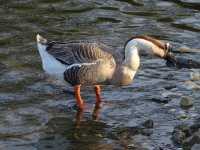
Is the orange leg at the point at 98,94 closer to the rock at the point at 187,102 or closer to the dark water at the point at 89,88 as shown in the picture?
the dark water at the point at 89,88

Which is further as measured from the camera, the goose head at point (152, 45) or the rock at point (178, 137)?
the goose head at point (152, 45)

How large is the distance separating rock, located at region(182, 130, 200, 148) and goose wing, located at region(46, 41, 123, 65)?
2.30m

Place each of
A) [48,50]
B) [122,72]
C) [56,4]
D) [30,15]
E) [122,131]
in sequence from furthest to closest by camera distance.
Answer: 1. [56,4]
2. [30,15]
3. [48,50]
4. [122,72]
5. [122,131]

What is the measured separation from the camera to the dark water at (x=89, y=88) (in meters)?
8.15

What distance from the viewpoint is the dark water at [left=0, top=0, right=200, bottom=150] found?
321 inches

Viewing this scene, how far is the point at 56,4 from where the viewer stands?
51.1 ft

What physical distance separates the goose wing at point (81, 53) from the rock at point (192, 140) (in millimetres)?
2304

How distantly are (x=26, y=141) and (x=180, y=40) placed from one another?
6.19 metres

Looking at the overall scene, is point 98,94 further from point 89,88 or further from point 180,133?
point 180,133

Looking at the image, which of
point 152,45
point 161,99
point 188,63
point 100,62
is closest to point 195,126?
point 161,99

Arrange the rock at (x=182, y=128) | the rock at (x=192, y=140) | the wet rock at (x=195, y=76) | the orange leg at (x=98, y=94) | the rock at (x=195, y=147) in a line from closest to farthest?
the rock at (x=195, y=147) < the rock at (x=192, y=140) < the rock at (x=182, y=128) < the orange leg at (x=98, y=94) < the wet rock at (x=195, y=76)

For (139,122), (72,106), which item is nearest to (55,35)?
(72,106)

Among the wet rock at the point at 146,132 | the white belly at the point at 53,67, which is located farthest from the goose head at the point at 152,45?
the wet rock at the point at 146,132

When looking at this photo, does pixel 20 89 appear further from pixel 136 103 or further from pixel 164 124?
pixel 164 124
